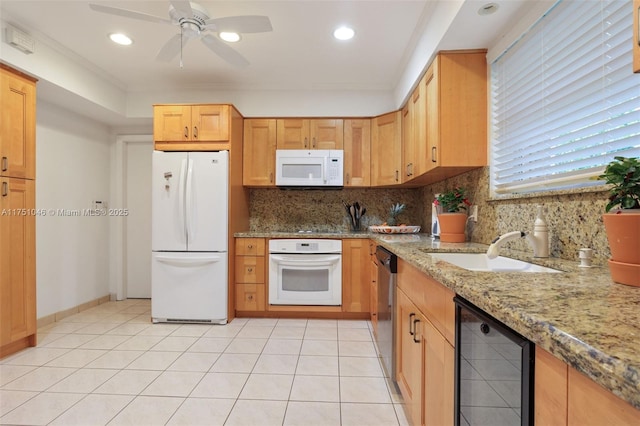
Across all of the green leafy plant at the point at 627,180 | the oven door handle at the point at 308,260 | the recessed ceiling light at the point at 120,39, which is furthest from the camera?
the oven door handle at the point at 308,260

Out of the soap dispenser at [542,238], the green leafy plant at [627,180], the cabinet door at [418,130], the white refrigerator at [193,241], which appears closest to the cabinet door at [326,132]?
the cabinet door at [418,130]

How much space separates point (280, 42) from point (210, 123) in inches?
42.6

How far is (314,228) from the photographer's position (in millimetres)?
3832

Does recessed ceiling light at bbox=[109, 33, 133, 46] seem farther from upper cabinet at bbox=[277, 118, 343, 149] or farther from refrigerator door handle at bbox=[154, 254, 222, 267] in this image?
refrigerator door handle at bbox=[154, 254, 222, 267]

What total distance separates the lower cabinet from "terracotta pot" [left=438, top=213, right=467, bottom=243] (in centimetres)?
70

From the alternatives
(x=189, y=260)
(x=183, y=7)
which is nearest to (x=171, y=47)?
(x=183, y=7)

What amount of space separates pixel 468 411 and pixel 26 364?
293 cm

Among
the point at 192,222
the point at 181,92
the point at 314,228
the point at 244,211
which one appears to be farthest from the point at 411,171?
the point at 181,92

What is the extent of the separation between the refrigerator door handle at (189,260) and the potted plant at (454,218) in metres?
2.11

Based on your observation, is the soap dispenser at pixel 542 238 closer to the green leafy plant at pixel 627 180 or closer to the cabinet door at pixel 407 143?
the green leafy plant at pixel 627 180

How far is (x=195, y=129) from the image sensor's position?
3.15 metres

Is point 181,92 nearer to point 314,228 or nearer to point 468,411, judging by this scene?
point 314,228

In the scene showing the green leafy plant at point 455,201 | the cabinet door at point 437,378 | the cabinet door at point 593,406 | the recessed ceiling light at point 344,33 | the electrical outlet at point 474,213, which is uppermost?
the recessed ceiling light at point 344,33

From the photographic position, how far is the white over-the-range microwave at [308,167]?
3.45 m
